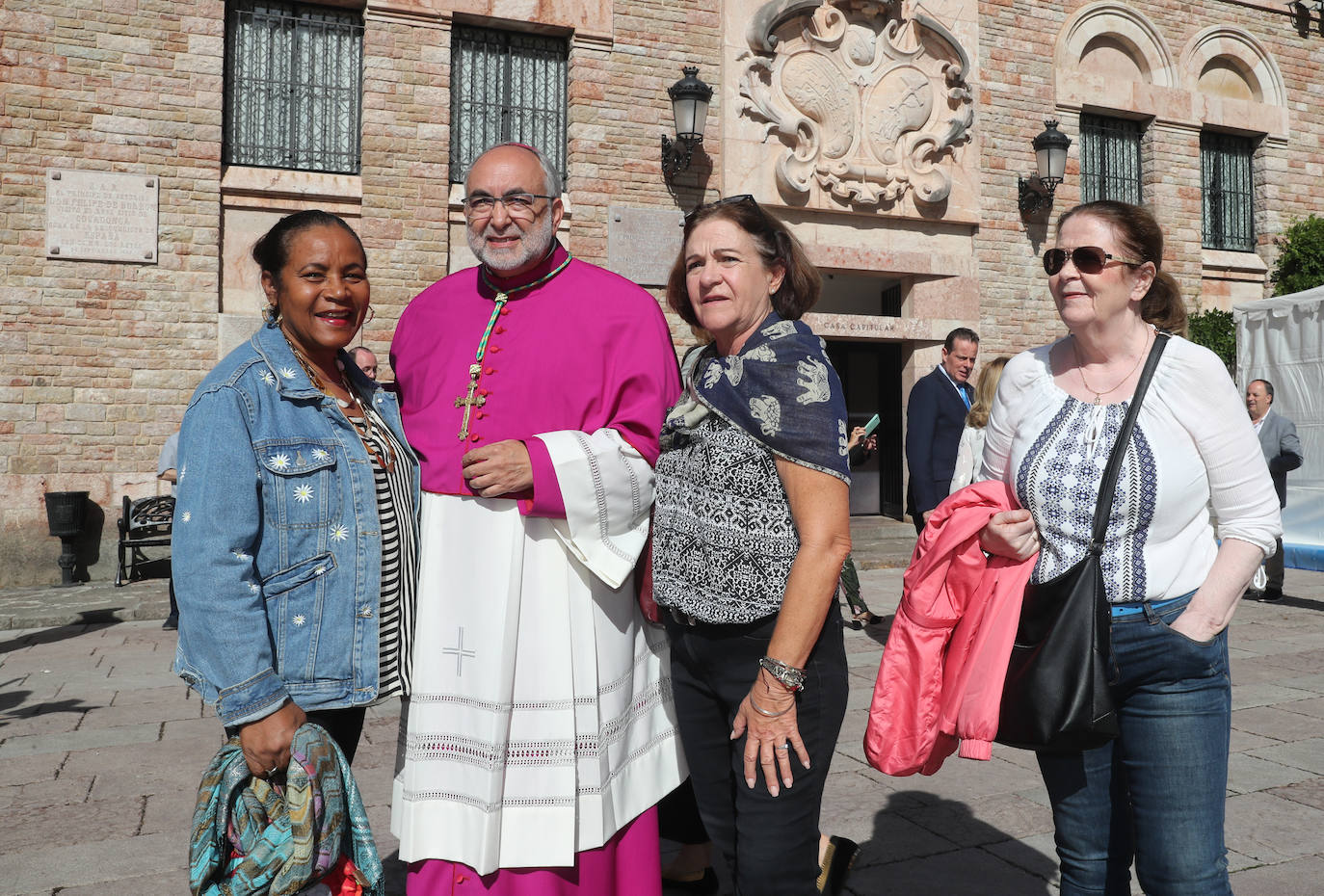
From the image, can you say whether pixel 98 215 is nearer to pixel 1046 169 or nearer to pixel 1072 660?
pixel 1072 660

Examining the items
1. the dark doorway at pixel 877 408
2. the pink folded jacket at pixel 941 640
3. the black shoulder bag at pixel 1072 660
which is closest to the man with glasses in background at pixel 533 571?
the pink folded jacket at pixel 941 640

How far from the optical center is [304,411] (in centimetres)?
223

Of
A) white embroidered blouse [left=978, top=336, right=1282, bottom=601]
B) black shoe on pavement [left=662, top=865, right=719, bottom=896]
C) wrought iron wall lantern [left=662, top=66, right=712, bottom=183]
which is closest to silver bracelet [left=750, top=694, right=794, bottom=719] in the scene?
white embroidered blouse [left=978, top=336, right=1282, bottom=601]

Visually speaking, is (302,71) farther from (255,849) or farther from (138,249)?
(255,849)

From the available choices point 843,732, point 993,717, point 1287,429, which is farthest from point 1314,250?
point 993,717

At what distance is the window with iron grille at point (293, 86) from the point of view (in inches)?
404

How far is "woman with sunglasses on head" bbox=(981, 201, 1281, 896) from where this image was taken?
214 cm

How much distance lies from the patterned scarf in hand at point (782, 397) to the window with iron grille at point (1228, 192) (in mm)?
14720

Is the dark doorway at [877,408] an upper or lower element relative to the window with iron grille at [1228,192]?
lower

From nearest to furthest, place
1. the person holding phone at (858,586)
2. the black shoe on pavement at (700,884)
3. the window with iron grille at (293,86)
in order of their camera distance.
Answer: the black shoe on pavement at (700,884)
the person holding phone at (858,586)
the window with iron grille at (293,86)

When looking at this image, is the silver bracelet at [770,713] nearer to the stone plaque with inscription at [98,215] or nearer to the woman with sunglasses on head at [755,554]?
the woman with sunglasses on head at [755,554]

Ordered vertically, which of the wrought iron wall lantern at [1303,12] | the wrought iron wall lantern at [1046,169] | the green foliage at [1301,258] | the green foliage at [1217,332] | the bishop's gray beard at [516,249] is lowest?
the bishop's gray beard at [516,249]

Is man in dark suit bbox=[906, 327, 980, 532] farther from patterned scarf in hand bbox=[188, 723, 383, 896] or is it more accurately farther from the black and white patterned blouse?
patterned scarf in hand bbox=[188, 723, 383, 896]

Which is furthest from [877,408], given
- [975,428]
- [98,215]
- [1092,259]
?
[1092,259]
